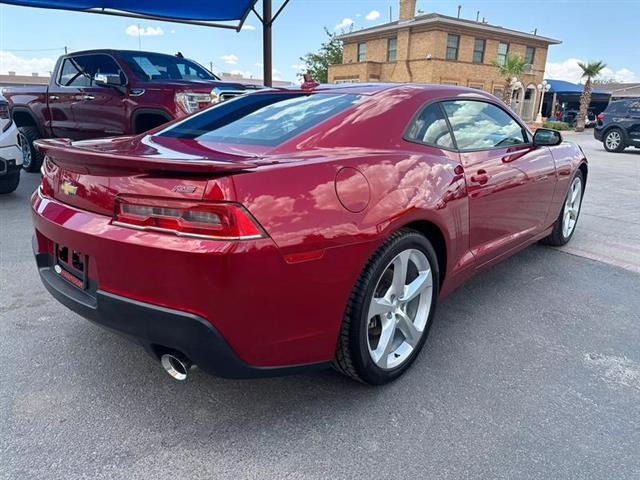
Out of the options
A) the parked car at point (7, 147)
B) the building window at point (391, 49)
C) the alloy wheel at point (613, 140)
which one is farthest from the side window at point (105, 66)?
the building window at point (391, 49)

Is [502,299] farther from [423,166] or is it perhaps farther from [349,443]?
[349,443]

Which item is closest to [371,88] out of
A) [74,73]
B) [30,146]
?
[74,73]

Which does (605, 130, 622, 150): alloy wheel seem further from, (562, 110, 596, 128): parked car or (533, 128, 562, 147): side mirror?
(562, 110, 596, 128): parked car

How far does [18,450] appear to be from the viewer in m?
1.95

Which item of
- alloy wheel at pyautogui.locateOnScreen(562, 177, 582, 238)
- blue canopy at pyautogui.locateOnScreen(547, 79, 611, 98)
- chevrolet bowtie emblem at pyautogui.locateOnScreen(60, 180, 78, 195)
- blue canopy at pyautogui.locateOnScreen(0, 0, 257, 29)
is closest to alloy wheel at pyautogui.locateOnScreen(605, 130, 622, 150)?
blue canopy at pyautogui.locateOnScreen(0, 0, 257, 29)

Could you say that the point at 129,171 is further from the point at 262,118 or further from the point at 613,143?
the point at 613,143

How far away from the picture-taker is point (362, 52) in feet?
108

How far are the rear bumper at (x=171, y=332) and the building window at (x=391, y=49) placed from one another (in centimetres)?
3135

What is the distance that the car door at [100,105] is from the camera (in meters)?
6.44

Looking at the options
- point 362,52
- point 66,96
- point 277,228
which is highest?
point 362,52

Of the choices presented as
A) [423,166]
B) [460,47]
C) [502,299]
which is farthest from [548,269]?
[460,47]

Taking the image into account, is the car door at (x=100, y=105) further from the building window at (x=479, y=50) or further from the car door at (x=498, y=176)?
the building window at (x=479, y=50)

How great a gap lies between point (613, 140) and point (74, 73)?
1552cm

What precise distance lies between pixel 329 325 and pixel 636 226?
17.2ft
